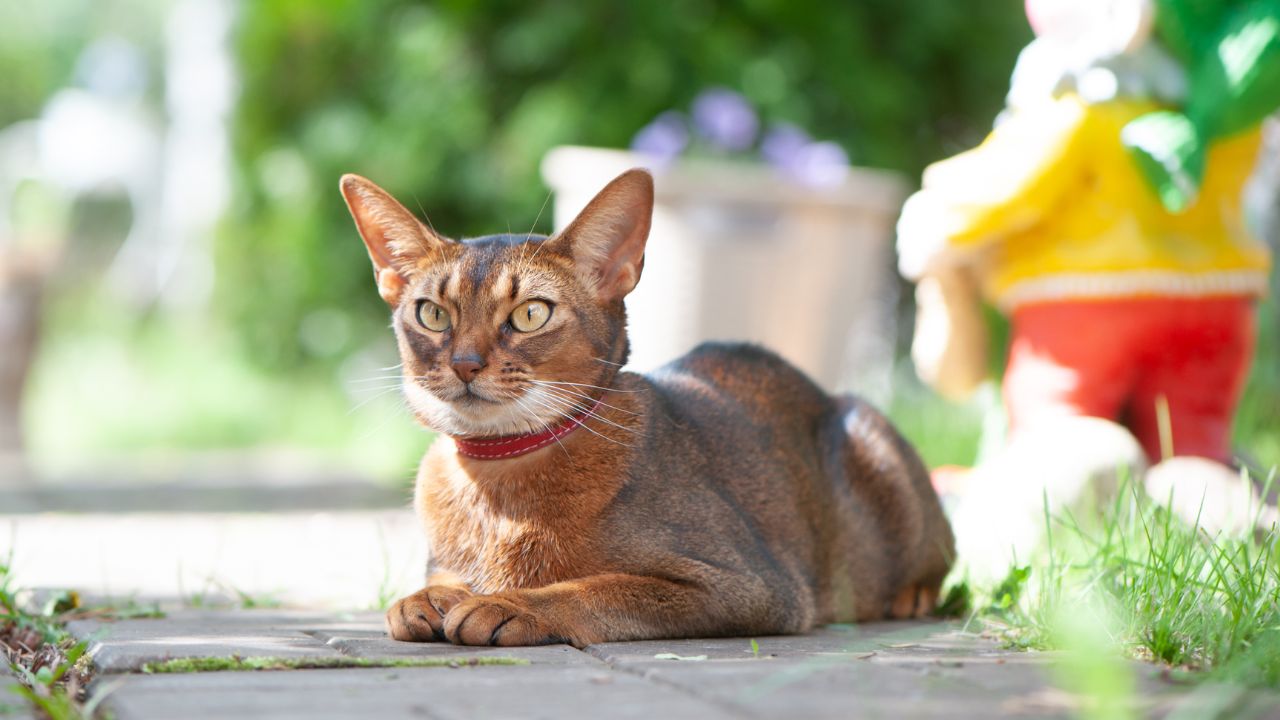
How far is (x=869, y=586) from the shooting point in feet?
10.9

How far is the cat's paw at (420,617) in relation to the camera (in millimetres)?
2592

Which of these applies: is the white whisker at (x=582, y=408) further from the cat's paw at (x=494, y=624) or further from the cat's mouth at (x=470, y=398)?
the cat's paw at (x=494, y=624)

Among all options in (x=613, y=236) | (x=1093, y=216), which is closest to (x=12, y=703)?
(x=613, y=236)

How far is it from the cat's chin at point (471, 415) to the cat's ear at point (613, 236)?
1.13 feet

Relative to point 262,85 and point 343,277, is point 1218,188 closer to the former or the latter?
point 343,277

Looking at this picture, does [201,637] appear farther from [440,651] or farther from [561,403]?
[561,403]

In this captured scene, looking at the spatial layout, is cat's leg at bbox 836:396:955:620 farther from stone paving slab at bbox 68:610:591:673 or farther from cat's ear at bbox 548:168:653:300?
stone paving slab at bbox 68:610:591:673

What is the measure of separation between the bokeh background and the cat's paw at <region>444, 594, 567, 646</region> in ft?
11.0

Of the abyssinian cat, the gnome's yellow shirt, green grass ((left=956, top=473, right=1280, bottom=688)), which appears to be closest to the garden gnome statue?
the gnome's yellow shirt

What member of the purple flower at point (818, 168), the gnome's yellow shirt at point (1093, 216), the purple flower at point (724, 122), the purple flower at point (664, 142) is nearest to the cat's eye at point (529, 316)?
the gnome's yellow shirt at point (1093, 216)

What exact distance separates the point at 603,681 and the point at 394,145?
6127 millimetres

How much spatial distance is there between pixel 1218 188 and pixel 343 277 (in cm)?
544

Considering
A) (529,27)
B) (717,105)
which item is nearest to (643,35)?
(529,27)

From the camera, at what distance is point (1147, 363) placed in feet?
12.8
